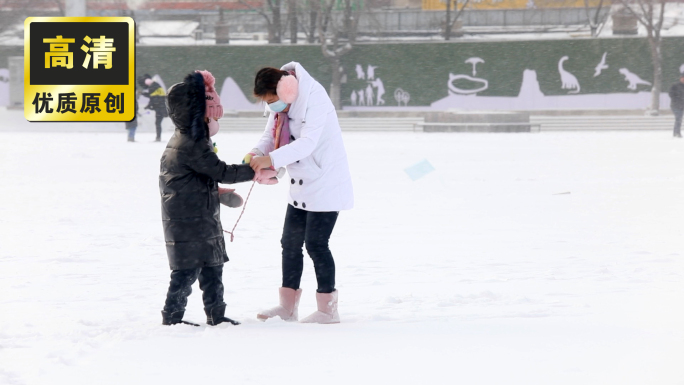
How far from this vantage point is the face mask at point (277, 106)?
444 cm

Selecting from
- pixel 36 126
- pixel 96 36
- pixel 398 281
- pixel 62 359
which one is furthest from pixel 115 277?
pixel 36 126

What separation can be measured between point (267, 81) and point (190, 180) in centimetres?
61

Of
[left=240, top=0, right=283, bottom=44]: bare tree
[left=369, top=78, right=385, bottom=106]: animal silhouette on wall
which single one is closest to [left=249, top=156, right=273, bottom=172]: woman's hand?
[left=369, top=78, right=385, bottom=106]: animal silhouette on wall

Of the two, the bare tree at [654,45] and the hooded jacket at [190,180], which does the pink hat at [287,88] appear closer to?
the hooded jacket at [190,180]

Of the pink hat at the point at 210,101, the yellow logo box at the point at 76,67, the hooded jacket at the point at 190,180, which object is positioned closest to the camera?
the hooded jacket at the point at 190,180

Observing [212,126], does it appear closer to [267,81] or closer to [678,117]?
[267,81]

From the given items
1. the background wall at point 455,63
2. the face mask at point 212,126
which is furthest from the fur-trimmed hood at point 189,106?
the background wall at point 455,63

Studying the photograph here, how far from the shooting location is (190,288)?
4395 millimetres

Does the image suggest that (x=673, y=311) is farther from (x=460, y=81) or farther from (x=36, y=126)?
(x=460, y=81)

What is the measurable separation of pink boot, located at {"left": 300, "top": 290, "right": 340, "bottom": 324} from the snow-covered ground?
4.6 inches

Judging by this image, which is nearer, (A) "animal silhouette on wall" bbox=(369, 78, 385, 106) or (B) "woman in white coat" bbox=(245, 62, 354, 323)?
(B) "woman in white coat" bbox=(245, 62, 354, 323)

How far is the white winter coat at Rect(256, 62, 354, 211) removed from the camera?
4395mm

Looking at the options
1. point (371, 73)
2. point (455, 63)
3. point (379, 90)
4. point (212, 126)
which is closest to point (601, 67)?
point (455, 63)

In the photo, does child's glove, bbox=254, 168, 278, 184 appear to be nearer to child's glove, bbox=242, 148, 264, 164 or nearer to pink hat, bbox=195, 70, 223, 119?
child's glove, bbox=242, 148, 264, 164
